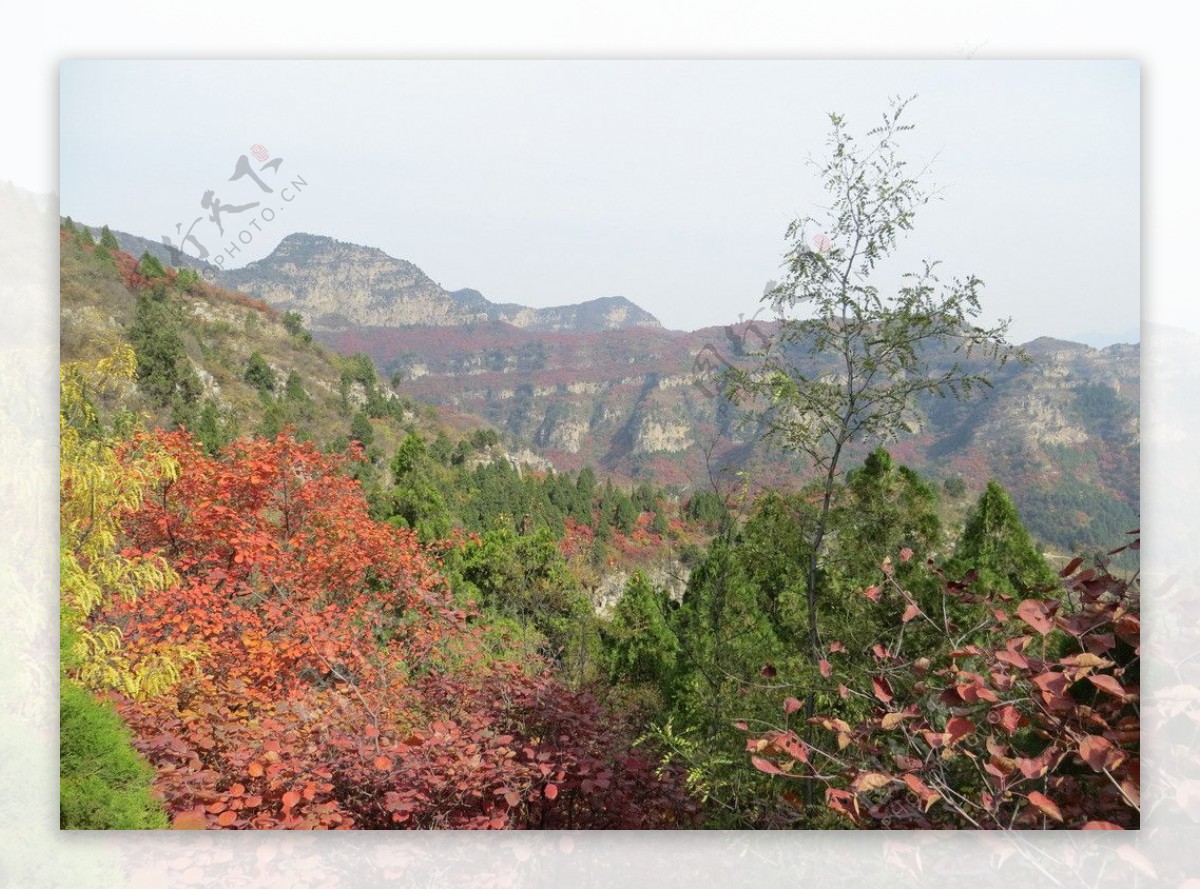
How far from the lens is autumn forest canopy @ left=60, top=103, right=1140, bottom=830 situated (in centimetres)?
228

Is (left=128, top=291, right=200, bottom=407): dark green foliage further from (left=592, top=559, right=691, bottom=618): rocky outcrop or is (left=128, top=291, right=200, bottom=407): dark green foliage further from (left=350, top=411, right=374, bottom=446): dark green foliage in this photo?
(left=592, top=559, right=691, bottom=618): rocky outcrop

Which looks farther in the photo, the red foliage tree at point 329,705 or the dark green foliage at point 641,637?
the dark green foliage at point 641,637

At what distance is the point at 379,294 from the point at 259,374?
1123mm

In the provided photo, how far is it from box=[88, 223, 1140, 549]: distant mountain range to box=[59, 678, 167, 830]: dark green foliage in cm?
158

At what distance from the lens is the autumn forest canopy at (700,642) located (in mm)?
2277

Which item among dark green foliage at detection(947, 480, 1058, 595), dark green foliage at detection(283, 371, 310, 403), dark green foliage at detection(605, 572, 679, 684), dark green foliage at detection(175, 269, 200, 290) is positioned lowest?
dark green foliage at detection(605, 572, 679, 684)

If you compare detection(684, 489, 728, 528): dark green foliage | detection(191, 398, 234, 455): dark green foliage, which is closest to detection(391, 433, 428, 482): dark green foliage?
detection(191, 398, 234, 455): dark green foliage

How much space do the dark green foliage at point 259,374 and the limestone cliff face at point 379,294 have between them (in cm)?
58

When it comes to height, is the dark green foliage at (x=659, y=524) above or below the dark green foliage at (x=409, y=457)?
below

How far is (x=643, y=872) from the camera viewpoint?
2641 mm

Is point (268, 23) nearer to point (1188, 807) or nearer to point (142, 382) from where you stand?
point (142, 382)

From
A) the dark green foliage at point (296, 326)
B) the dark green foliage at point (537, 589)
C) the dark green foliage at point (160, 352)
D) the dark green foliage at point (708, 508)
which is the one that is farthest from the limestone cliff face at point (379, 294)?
the dark green foliage at point (537, 589)

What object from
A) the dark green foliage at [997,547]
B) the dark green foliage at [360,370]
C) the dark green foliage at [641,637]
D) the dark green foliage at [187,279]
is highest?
the dark green foliage at [187,279]

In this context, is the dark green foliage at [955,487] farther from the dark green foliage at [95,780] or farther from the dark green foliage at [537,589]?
the dark green foliage at [95,780]
